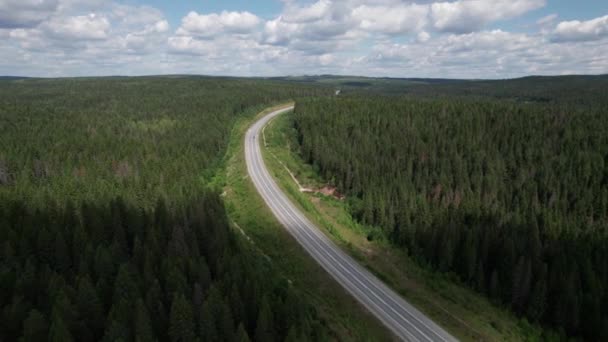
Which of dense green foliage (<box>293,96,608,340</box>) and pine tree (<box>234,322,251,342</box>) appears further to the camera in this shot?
dense green foliage (<box>293,96,608,340</box>)

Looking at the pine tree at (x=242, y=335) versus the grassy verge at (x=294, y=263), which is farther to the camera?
the grassy verge at (x=294, y=263)

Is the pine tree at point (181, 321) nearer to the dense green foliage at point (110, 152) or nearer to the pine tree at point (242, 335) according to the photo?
the pine tree at point (242, 335)

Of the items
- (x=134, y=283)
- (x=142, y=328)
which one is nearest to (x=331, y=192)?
(x=134, y=283)

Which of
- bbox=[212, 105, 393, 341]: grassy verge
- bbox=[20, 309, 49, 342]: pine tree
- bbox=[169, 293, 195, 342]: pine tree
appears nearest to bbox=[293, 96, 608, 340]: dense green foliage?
bbox=[212, 105, 393, 341]: grassy verge

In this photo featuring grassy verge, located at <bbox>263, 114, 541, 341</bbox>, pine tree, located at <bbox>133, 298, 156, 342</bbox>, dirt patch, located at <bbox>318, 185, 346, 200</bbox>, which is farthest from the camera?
dirt patch, located at <bbox>318, 185, 346, 200</bbox>

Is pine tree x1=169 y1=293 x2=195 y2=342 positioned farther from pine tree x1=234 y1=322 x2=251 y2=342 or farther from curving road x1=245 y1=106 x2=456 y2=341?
curving road x1=245 y1=106 x2=456 y2=341

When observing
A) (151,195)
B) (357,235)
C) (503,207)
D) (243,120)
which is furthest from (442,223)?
(243,120)

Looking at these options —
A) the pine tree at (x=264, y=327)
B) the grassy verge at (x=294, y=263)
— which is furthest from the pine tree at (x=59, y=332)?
the grassy verge at (x=294, y=263)
